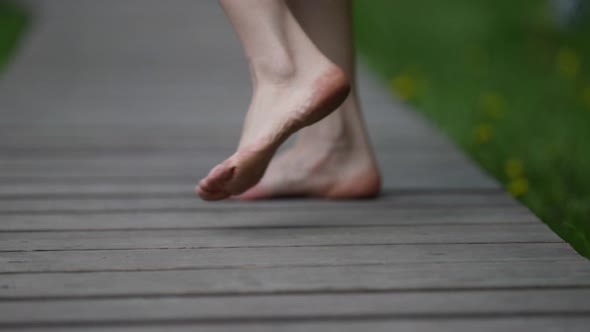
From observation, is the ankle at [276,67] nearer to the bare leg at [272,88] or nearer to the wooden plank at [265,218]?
the bare leg at [272,88]

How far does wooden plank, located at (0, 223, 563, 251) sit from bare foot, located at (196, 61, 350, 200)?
9 centimetres

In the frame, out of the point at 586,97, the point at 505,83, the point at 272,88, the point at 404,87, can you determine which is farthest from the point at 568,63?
the point at 272,88

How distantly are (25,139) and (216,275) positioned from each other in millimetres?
1299

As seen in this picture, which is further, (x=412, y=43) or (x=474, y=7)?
(x=474, y=7)

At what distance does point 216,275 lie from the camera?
1.36 meters

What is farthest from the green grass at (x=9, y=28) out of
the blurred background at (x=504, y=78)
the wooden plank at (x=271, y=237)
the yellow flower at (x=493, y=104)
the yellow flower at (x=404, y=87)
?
the wooden plank at (x=271, y=237)

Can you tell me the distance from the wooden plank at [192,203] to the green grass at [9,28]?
7.90ft

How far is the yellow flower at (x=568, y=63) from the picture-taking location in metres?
4.40

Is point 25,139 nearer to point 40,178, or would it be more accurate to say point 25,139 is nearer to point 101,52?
point 40,178

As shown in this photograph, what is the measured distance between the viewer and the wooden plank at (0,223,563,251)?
5.02 feet

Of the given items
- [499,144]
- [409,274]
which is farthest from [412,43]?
[409,274]

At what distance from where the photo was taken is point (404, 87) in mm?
3719

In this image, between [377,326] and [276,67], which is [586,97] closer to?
[276,67]

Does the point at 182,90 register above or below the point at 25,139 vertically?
below
